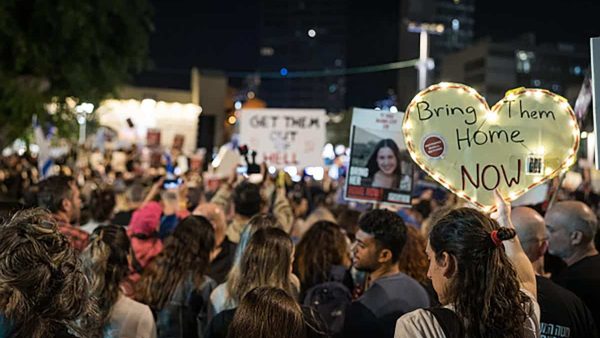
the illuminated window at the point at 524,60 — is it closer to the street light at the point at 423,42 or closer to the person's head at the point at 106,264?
the street light at the point at 423,42

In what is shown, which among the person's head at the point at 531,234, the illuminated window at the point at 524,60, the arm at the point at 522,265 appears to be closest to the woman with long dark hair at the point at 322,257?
the person's head at the point at 531,234

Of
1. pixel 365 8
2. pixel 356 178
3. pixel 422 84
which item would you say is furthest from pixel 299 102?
pixel 356 178

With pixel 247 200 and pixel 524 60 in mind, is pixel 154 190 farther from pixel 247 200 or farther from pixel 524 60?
pixel 524 60

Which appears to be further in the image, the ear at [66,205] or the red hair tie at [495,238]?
the ear at [66,205]

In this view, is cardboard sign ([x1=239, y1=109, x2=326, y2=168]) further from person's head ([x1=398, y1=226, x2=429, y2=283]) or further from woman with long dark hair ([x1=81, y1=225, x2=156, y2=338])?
woman with long dark hair ([x1=81, y1=225, x2=156, y2=338])

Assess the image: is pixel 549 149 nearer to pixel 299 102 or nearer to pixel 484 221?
pixel 484 221

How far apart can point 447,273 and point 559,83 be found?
95.3 m

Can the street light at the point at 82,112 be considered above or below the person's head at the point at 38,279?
above

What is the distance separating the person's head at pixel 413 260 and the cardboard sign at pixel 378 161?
1.01m

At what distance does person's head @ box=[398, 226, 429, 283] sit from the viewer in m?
5.20

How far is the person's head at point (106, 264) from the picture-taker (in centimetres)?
→ 383

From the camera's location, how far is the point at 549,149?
4.32m

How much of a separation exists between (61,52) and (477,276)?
15273 mm

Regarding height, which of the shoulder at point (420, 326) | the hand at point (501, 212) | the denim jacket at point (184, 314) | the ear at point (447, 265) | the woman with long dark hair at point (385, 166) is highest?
the woman with long dark hair at point (385, 166)
